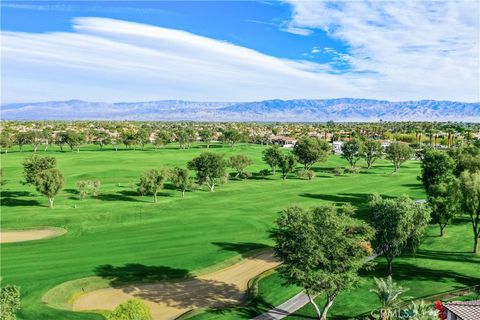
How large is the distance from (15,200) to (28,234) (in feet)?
89.5

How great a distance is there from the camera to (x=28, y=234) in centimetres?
7212

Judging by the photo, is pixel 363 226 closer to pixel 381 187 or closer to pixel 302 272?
pixel 302 272

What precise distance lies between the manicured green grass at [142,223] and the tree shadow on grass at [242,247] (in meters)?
0.17

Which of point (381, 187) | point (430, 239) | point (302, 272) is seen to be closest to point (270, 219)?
point (430, 239)

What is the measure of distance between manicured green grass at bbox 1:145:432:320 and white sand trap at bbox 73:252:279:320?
2460 mm

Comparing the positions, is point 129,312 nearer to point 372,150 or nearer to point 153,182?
point 153,182

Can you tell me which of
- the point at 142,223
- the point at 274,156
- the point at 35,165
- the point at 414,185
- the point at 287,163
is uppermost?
the point at 274,156

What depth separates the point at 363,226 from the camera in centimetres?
4812

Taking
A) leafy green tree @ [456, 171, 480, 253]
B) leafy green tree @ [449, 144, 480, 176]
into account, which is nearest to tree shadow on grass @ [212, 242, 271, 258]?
leafy green tree @ [456, 171, 480, 253]

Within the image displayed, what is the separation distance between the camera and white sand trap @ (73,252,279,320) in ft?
159

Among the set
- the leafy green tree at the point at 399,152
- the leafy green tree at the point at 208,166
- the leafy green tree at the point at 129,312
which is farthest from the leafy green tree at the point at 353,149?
the leafy green tree at the point at 129,312

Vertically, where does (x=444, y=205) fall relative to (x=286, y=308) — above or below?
above

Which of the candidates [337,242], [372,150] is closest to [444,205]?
[337,242]

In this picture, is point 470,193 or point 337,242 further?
point 470,193
